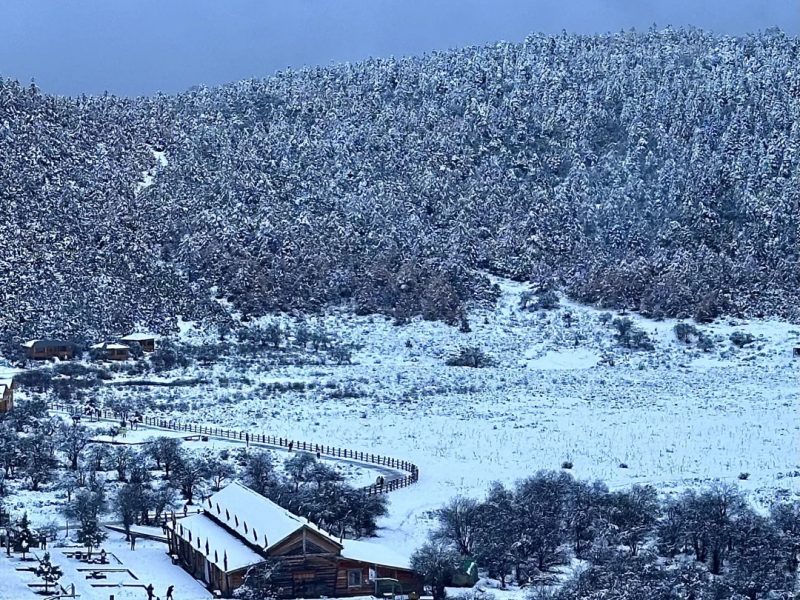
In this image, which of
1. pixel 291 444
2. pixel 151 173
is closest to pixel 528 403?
pixel 291 444

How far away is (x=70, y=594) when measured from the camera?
29.2 meters

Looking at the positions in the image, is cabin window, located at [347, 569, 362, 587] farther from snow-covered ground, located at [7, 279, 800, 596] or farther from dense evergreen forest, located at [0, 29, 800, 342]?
dense evergreen forest, located at [0, 29, 800, 342]

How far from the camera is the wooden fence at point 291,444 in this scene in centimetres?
4356

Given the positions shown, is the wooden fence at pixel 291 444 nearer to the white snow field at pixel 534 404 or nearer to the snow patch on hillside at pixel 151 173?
the white snow field at pixel 534 404

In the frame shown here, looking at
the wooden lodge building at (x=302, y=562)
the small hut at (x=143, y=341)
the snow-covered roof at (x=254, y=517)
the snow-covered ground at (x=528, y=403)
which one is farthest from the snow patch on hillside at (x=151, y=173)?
the wooden lodge building at (x=302, y=562)

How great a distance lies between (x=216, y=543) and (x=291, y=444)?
630 inches

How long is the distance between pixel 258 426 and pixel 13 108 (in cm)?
7034

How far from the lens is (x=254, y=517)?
33656mm

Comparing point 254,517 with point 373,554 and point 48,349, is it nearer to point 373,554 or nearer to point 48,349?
point 373,554

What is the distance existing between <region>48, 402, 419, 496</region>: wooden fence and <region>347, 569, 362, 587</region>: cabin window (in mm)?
8679

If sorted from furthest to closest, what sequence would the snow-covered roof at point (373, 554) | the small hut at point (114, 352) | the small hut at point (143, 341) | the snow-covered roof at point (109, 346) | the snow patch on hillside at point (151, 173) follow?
1. the snow patch on hillside at point (151, 173)
2. the small hut at point (143, 341)
3. the snow-covered roof at point (109, 346)
4. the small hut at point (114, 352)
5. the snow-covered roof at point (373, 554)

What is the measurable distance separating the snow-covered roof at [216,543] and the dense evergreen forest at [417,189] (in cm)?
4317

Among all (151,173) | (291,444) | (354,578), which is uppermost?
(151,173)

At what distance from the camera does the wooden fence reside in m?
43.6
